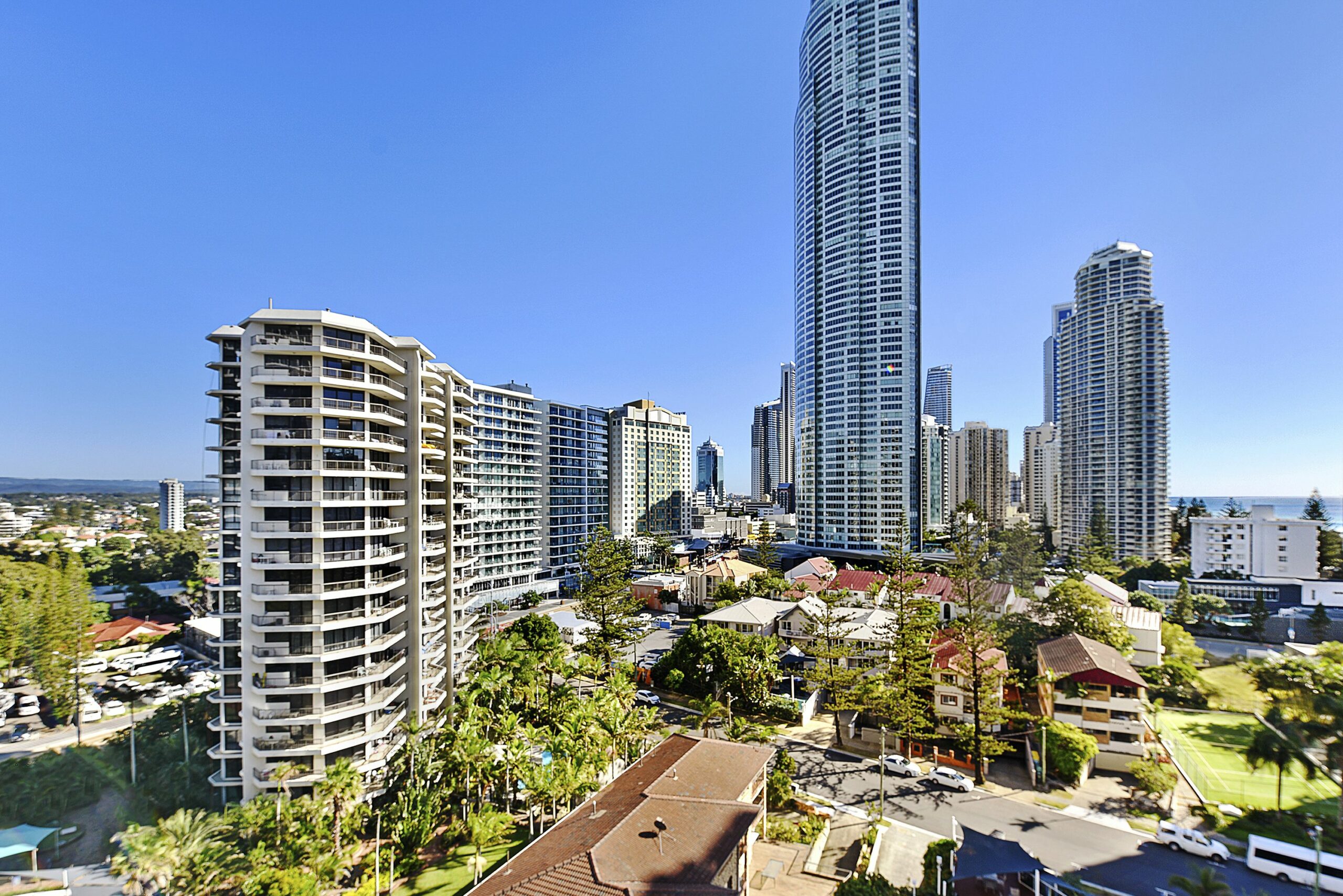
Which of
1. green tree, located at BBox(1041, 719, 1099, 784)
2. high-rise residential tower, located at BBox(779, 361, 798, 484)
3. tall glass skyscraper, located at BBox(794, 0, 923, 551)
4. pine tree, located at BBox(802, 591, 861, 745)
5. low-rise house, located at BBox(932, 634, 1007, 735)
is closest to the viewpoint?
green tree, located at BBox(1041, 719, 1099, 784)

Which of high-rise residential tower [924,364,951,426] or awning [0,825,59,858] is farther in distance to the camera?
high-rise residential tower [924,364,951,426]

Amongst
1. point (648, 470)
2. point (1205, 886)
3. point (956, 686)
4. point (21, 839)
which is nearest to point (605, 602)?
point (956, 686)

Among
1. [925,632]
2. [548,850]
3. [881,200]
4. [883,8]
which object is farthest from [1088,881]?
[883,8]

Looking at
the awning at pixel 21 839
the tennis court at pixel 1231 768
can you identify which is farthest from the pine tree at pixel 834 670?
the awning at pixel 21 839

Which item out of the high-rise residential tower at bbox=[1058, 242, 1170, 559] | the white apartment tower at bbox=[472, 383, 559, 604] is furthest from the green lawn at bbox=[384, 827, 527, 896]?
the high-rise residential tower at bbox=[1058, 242, 1170, 559]

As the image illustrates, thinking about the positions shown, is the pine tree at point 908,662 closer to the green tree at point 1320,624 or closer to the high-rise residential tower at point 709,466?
the green tree at point 1320,624

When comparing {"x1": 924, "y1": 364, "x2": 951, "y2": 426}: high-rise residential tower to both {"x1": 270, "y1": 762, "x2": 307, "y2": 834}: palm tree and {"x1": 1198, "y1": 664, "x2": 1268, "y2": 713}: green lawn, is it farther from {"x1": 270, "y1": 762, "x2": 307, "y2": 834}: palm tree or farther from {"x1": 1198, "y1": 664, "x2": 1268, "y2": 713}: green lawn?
{"x1": 270, "y1": 762, "x2": 307, "y2": 834}: palm tree
